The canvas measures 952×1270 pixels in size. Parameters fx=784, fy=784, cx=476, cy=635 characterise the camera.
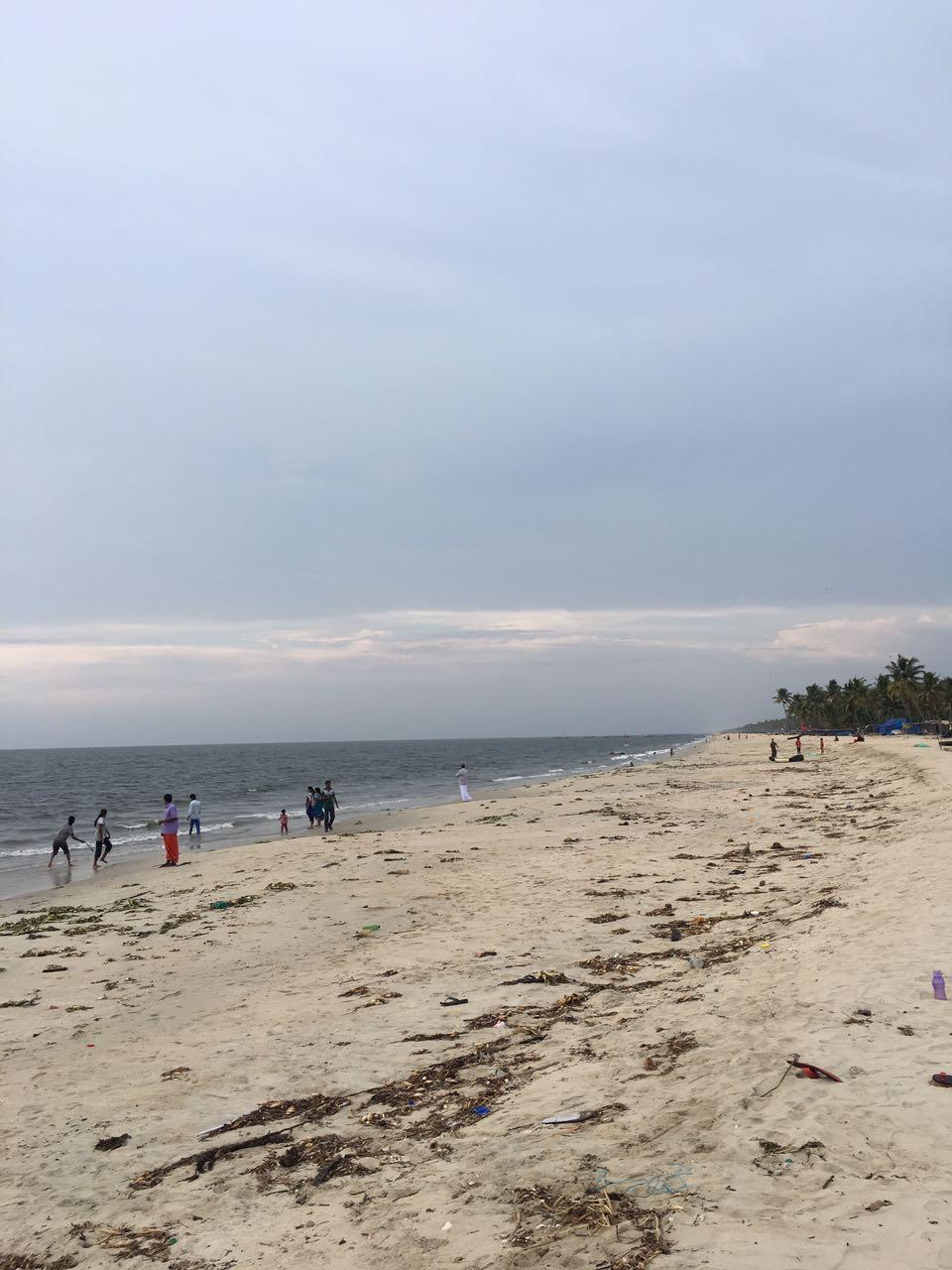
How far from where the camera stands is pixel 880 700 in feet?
367

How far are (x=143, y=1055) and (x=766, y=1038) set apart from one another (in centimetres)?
636

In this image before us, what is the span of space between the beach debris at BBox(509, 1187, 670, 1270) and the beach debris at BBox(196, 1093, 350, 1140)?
238cm

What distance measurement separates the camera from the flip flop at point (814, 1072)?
18.2 ft

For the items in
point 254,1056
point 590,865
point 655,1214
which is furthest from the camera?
point 590,865

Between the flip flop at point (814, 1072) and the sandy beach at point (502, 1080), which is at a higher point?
the flip flop at point (814, 1072)

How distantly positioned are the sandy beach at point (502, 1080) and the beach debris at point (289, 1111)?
1.3 inches

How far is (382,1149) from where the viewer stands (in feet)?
18.8

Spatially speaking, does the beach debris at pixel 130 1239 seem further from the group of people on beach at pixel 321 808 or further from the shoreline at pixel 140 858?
the group of people on beach at pixel 321 808

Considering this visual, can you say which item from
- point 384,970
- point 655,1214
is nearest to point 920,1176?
point 655,1214

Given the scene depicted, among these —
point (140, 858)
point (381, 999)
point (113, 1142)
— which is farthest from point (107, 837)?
point (113, 1142)

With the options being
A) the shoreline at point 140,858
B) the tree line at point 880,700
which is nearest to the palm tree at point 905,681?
the tree line at point 880,700

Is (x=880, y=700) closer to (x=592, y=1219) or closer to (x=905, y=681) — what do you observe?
(x=905, y=681)

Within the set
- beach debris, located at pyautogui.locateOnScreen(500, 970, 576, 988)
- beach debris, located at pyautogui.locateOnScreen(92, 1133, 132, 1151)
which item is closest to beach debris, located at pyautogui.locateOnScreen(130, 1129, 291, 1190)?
beach debris, located at pyautogui.locateOnScreen(92, 1133, 132, 1151)

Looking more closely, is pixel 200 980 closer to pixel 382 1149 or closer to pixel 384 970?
pixel 384 970
